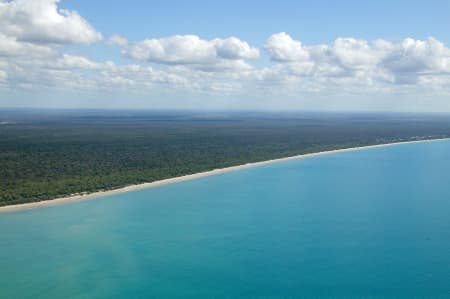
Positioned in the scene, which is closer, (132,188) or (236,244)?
(236,244)

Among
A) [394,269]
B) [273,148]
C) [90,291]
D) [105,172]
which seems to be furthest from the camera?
[273,148]

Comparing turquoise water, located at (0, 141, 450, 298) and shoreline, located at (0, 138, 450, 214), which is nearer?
turquoise water, located at (0, 141, 450, 298)

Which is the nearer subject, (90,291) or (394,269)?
(90,291)

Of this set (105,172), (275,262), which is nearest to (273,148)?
(105,172)

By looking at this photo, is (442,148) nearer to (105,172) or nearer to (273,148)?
(273,148)

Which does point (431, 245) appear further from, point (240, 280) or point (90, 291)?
point (90, 291)

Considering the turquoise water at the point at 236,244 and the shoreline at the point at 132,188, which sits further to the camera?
the shoreline at the point at 132,188

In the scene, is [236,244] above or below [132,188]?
below

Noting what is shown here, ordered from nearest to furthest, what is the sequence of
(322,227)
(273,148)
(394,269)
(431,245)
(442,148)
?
(394,269)
(431,245)
(322,227)
(273,148)
(442,148)
